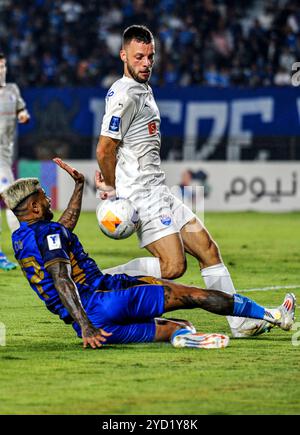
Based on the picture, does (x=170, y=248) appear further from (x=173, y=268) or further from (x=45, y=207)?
(x=45, y=207)

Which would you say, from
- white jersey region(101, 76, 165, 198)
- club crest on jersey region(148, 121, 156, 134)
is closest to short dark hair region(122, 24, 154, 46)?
white jersey region(101, 76, 165, 198)

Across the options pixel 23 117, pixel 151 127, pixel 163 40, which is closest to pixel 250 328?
pixel 151 127

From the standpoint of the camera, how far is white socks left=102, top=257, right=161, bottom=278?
27.3ft

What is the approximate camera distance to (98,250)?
1552 centimetres

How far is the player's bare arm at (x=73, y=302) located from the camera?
23.9ft

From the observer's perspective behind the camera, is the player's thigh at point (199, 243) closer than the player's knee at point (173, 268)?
No

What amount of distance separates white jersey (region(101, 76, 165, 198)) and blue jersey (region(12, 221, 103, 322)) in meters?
0.99

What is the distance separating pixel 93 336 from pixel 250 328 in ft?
5.01

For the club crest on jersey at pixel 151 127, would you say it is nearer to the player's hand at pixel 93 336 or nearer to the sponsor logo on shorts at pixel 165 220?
the sponsor logo on shorts at pixel 165 220

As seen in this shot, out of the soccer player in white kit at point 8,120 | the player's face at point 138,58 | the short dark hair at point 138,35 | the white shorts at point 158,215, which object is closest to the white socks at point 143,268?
the white shorts at point 158,215

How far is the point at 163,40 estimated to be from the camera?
25062 mm

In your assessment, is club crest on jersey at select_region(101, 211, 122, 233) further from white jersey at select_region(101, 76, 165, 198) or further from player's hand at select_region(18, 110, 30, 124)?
player's hand at select_region(18, 110, 30, 124)
